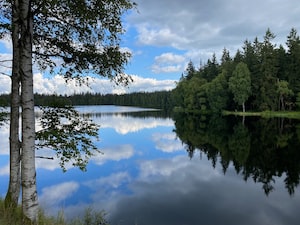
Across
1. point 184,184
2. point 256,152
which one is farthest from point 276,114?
point 184,184

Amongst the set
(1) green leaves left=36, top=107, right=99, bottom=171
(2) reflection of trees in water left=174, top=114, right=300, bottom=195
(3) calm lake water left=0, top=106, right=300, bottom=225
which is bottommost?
(3) calm lake water left=0, top=106, right=300, bottom=225

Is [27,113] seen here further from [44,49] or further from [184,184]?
[184,184]

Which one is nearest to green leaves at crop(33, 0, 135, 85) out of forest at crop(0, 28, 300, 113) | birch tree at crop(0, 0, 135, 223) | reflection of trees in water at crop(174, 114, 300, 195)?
birch tree at crop(0, 0, 135, 223)

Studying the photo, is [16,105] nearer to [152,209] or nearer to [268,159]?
[152,209]

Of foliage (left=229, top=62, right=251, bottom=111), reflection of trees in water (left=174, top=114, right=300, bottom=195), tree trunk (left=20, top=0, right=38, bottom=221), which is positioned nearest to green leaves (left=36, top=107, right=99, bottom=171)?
tree trunk (left=20, top=0, right=38, bottom=221)

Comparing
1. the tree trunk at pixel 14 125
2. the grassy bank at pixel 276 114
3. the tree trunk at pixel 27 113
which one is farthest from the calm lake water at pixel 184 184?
the grassy bank at pixel 276 114

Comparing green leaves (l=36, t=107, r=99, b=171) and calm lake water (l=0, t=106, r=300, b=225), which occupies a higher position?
green leaves (l=36, t=107, r=99, b=171)

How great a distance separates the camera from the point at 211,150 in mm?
29031

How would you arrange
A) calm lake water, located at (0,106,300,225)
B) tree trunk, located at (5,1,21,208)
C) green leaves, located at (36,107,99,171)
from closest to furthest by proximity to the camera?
green leaves, located at (36,107,99,171) → tree trunk, located at (5,1,21,208) → calm lake water, located at (0,106,300,225)

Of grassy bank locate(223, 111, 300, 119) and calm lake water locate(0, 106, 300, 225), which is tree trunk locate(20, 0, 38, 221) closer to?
calm lake water locate(0, 106, 300, 225)

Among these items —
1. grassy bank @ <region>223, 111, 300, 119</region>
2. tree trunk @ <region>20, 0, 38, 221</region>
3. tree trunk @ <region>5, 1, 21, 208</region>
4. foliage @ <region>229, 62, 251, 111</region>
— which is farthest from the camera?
foliage @ <region>229, 62, 251, 111</region>

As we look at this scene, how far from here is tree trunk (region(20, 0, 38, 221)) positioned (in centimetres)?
610

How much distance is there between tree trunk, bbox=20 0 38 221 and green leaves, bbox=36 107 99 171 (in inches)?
33.8

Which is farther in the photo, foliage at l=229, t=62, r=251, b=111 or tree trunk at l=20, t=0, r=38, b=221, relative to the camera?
foliage at l=229, t=62, r=251, b=111
